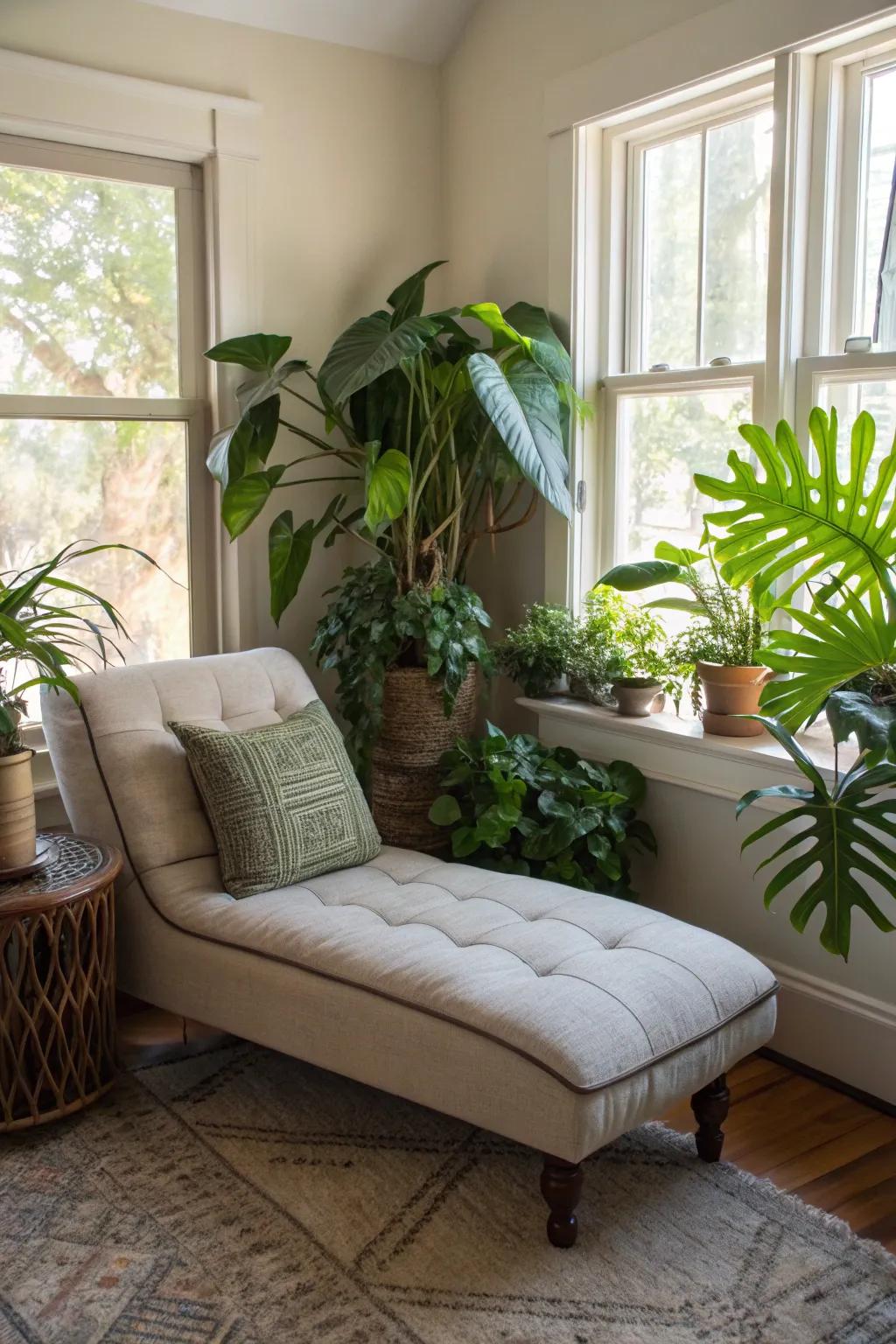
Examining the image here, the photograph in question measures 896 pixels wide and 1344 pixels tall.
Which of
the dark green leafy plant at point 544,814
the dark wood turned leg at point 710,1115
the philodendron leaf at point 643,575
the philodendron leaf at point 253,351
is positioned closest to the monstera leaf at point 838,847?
the dark wood turned leg at point 710,1115

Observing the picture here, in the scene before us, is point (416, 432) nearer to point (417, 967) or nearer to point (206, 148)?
point (206, 148)

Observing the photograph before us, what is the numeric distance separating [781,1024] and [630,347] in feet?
5.52

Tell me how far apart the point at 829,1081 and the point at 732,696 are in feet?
2.75

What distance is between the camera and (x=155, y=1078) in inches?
103

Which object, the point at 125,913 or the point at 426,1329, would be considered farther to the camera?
the point at 125,913

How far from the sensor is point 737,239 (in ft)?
9.32

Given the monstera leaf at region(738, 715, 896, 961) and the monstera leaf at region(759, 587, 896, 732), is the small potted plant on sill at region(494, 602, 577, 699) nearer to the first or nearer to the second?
the monstera leaf at region(759, 587, 896, 732)

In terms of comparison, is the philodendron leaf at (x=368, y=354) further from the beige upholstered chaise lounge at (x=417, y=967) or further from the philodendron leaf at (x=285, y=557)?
the beige upholstered chaise lounge at (x=417, y=967)

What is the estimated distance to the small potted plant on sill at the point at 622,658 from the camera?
3.00m

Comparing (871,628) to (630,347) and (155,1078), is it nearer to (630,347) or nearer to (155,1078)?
(630,347)

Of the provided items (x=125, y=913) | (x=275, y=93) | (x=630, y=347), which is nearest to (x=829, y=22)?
(x=630, y=347)

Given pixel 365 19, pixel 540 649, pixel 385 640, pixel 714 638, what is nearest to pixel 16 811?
pixel 385 640

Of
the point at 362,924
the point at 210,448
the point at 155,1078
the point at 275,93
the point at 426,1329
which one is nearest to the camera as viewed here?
the point at 426,1329

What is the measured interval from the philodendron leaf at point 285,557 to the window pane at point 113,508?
28cm
